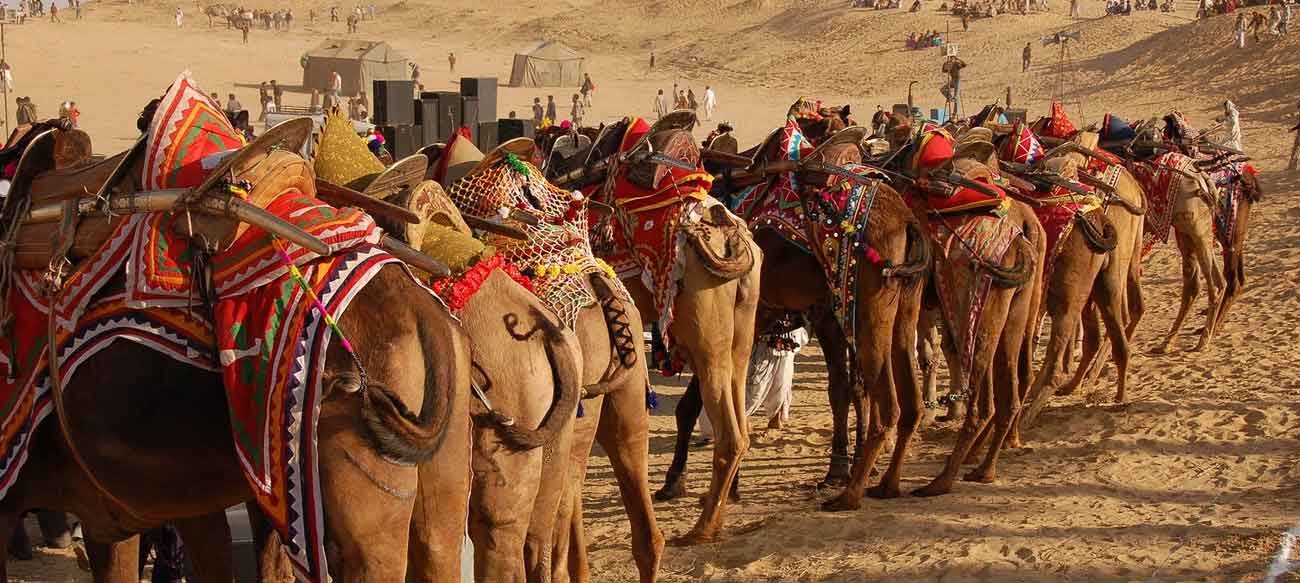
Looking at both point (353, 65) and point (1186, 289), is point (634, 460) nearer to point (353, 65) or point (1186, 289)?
point (1186, 289)

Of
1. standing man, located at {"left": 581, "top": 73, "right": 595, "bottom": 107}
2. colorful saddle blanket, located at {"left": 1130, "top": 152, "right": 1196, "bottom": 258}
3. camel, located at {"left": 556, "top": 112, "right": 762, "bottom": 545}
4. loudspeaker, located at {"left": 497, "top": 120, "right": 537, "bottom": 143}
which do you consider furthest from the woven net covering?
standing man, located at {"left": 581, "top": 73, "right": 595, "bottom": 107}

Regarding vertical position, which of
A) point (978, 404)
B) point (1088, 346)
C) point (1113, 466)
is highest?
point (978, 404)

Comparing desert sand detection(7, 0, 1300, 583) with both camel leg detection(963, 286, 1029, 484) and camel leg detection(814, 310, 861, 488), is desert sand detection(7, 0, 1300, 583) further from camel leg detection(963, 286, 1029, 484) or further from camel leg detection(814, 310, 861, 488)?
camel leg detection(814, 310, 861, 488)

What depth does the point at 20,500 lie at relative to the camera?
14.9ft

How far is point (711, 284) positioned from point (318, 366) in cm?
426

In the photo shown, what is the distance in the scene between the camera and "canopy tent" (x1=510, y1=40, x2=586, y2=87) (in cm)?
5359

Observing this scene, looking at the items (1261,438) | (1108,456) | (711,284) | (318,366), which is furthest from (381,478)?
(1261,438)

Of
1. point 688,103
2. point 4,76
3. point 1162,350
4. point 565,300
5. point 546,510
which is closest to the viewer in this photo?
point 546,510

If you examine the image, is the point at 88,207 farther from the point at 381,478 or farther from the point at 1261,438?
the point at 1261,438

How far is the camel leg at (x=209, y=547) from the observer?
205 inches

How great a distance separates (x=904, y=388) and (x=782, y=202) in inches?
59.7

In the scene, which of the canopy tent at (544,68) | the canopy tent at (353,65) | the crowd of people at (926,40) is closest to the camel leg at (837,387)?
the canopy tent at (353,65)

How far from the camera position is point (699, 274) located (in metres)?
7.77

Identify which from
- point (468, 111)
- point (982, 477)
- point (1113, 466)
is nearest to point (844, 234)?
point (982, 477)
